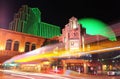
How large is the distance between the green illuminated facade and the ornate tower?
32407 mm

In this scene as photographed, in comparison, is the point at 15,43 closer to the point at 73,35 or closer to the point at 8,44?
the point at 8,44

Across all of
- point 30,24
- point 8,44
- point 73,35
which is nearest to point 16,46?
point 8,44

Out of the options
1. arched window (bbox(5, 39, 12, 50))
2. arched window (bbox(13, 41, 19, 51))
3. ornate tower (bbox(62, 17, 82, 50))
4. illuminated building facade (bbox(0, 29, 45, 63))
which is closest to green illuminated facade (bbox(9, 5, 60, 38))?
illuminated building facade (bbox(0, 29, 45, 63))

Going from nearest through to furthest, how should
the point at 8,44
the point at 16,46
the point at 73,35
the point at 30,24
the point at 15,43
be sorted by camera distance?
the point at 73,35
the point at 8,44
the point at 15,43
the point at 16,46
the point at 30,24

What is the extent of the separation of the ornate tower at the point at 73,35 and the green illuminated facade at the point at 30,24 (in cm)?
3241

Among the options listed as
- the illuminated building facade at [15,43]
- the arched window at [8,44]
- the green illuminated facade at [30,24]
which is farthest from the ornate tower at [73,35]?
the green illuminated facade at [30,24]

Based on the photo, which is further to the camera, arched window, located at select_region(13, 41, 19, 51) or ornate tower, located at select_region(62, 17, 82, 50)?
A: arched window, located at select_region(13, 41, 19, 51)

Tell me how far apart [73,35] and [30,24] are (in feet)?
129

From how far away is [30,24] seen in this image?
197 ft

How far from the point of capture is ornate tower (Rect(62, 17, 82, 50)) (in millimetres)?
23375

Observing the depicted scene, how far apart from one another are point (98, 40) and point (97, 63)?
4313mm

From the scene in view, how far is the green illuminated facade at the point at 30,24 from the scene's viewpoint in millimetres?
54875

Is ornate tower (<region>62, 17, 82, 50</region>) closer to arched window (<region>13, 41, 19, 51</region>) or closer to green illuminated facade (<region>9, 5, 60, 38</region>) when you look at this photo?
arched window (<region>13, 41, 19, 51</region>)

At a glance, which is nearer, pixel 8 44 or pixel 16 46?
pixel 8 44
